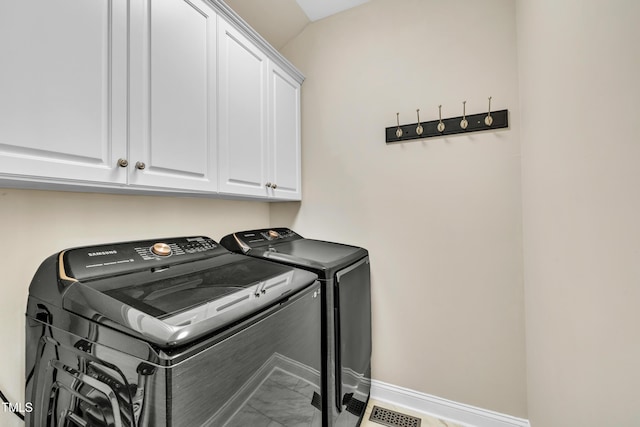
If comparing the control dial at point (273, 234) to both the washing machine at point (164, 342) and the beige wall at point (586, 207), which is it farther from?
the beige wall at point (586, 207)

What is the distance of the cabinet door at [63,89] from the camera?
Answer: 2.39 feet

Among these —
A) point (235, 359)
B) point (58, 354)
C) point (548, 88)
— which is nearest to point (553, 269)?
point (548, 88)

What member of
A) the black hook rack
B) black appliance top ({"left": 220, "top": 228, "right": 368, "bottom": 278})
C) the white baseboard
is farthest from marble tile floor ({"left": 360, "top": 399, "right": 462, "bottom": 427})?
the black hook rack

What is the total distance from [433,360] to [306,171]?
5.28ft

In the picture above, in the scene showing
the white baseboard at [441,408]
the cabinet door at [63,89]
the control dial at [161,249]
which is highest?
the cabinet door at [63,89]

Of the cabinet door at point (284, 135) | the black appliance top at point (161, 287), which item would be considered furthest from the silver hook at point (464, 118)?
the black appliance top at point (161, 287)

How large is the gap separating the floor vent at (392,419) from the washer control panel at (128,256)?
1461mm

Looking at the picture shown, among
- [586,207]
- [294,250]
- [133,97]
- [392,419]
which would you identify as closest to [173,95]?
[133,97]

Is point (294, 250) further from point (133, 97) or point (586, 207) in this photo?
point (586, 207)

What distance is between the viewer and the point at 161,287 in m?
0.90

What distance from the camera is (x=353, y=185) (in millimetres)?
2062

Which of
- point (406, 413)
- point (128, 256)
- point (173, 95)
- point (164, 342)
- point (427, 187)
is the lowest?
point (406, 413)

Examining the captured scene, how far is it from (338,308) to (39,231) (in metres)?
1.25

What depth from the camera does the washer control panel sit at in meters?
0.94
